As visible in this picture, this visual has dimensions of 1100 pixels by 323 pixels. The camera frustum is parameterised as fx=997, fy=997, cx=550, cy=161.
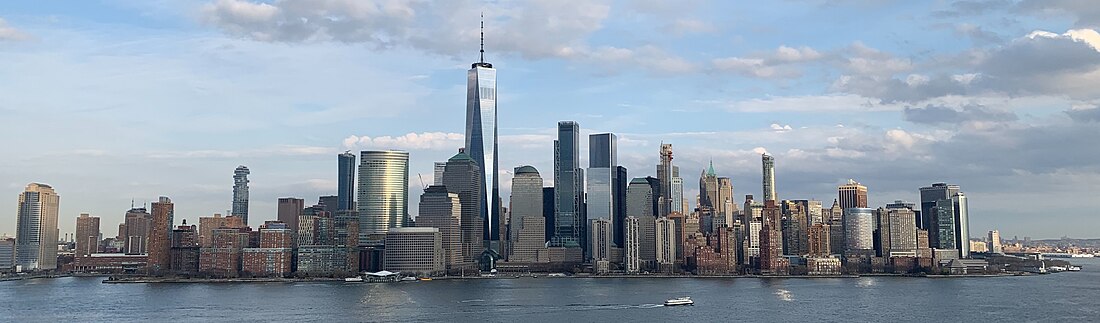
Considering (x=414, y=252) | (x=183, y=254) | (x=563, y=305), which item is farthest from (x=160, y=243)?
(x=563, y=305)

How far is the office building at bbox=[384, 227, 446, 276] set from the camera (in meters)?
182

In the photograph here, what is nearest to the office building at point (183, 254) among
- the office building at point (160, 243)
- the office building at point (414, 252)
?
the office building at point (160, 243)

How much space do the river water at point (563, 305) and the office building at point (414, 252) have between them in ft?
170

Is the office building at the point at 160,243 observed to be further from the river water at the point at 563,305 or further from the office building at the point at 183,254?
the river water at the point at 563,305

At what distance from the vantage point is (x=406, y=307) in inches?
3708

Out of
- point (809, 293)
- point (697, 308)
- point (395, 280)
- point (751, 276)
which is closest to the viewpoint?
point (697, 308)

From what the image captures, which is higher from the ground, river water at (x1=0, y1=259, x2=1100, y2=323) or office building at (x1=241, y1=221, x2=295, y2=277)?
office building at (x1=241, y1=221, x2=295, y2=277)

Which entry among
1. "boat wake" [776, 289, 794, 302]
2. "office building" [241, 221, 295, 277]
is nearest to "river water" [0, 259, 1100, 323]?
"boat wake" [776, 289, 794, 302]

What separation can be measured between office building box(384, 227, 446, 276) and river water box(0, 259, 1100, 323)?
51715mm

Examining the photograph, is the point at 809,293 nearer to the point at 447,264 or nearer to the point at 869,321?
the point at 869,321

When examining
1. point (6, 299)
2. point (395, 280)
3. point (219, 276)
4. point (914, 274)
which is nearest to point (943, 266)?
point (914, 274)

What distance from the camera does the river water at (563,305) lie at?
82.5 m

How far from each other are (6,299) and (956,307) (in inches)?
4033

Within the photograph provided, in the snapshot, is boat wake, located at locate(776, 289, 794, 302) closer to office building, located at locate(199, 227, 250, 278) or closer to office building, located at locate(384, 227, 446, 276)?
office building, located at locate(384, 227, 446, 276)
